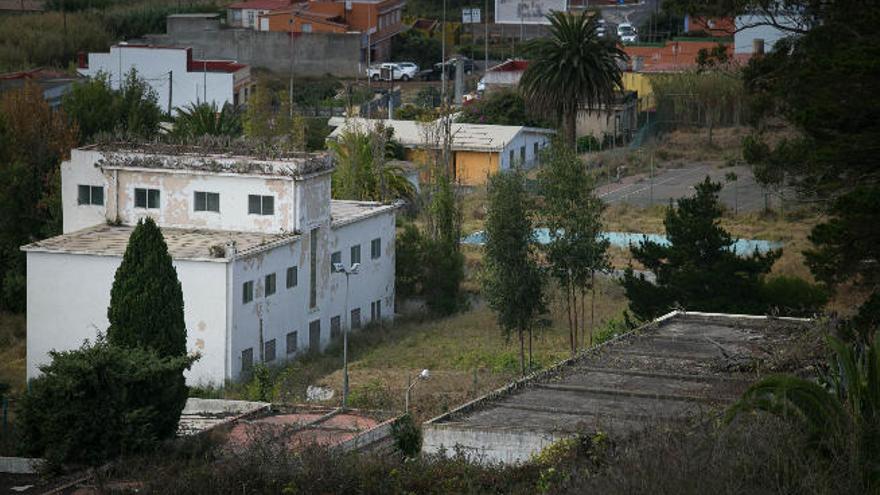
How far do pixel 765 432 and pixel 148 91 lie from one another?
49.4 meters

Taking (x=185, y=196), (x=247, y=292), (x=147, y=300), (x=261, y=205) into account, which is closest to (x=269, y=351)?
(x=247, y=292)

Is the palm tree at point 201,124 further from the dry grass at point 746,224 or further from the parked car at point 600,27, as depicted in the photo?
Result: the parked car at point 600,27

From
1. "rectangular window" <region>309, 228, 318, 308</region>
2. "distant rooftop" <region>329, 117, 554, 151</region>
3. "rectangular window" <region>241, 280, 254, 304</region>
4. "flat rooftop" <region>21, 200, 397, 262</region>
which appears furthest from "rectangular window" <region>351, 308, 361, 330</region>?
"distant rooftop" <region>329, 117, 554, 151</region>

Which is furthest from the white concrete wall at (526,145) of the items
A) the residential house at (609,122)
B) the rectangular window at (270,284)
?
the rectangular window at (270,284)

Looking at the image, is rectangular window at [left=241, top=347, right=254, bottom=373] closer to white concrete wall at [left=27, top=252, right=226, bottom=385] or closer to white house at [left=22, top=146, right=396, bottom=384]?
white house at [left=22, top=146, right=396, bottom=384]

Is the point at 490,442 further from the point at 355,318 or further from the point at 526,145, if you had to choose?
the point at 526,145

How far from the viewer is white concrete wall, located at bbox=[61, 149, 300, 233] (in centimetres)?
4222

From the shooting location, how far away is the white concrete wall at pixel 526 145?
65188 mm

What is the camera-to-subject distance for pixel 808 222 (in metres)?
53.9

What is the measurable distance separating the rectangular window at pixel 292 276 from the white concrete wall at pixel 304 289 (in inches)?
4.5

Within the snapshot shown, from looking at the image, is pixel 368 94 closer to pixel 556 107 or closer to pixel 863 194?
pixel 556 107

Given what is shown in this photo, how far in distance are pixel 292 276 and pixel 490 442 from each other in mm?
17416

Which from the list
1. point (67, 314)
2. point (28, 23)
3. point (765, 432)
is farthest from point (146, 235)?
point (28, 23)

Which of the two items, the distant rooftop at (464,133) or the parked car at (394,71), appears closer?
the distant rooftop at (464,133)
